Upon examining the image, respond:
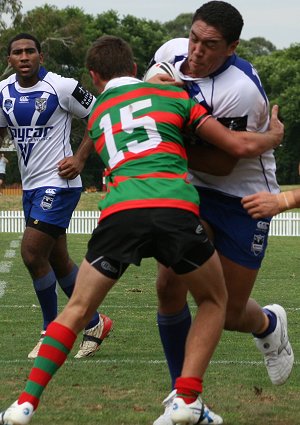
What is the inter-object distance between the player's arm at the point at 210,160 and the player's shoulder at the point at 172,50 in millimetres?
571

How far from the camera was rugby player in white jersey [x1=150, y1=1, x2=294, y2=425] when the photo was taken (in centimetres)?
631

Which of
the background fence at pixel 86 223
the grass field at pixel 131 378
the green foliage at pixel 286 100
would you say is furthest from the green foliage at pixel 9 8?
the grass field at pixel 131 378

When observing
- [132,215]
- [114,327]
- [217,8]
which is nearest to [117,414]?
[132,215]

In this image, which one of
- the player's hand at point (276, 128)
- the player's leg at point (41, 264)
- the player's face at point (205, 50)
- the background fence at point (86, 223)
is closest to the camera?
the player's face at point (205, 50)

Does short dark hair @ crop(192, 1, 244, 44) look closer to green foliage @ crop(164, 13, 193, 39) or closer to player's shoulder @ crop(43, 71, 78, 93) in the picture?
player's shoulder @ crop(43, 71, 78, 93)

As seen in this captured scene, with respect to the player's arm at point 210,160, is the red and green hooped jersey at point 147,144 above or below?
above

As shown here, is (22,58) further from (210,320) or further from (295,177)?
(295,177)

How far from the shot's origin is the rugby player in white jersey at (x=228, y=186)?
20.7ft

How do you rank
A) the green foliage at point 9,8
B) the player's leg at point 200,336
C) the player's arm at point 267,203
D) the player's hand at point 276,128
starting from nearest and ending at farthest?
1. the player's leg at point 200,336
2. the player's arm at point 267,203
3. the player's hand at point 276,128
4. the green foliage at point 9,8

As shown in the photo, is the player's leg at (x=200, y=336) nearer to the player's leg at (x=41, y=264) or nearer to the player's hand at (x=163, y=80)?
the player's hand at (x=163, y=80)

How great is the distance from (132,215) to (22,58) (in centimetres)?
377

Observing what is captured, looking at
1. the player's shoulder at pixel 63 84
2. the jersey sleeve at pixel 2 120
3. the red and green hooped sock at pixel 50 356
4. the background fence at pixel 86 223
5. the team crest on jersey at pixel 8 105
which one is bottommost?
the background fence at pixel 86 223

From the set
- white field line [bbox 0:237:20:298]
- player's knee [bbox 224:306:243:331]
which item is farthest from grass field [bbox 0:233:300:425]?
white field line [bbox 0:237:20:298]

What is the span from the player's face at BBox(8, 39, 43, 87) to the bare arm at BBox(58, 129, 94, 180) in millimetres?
631
